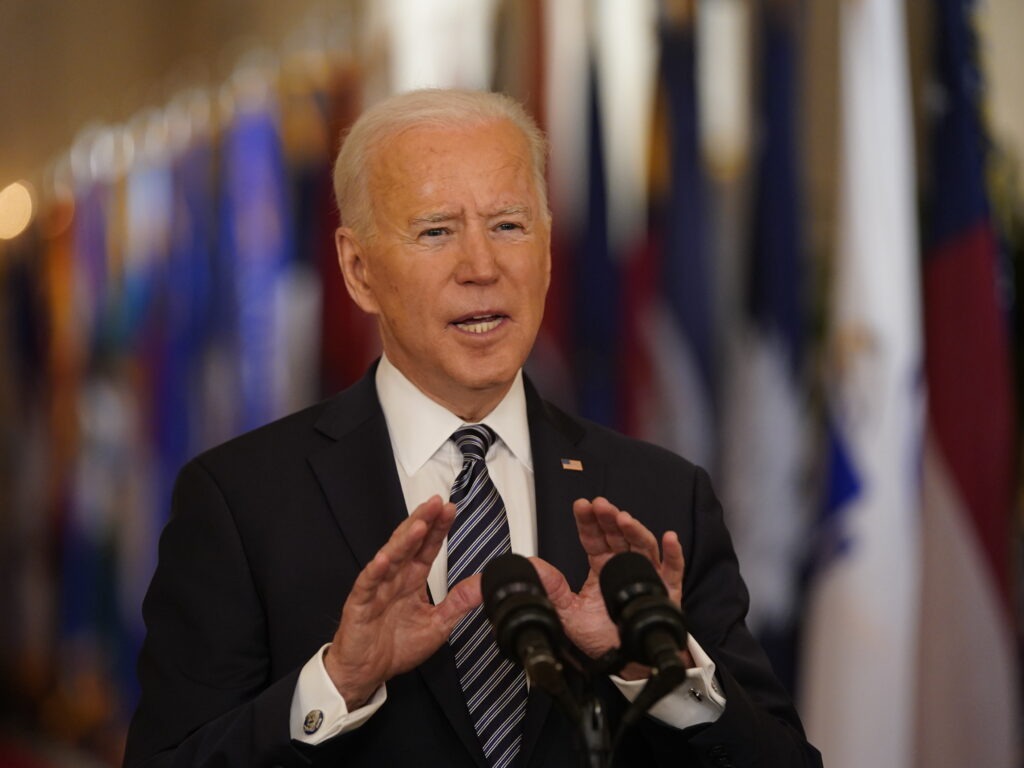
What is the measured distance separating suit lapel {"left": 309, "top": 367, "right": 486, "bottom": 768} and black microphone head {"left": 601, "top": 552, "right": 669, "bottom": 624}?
47 centimetres

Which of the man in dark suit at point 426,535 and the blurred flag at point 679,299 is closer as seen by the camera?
the man in dark suit at point 426,535

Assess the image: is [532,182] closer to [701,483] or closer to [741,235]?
[701,483]

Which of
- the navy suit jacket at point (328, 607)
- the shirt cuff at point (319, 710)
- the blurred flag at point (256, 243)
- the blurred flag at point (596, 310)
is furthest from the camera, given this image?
the blurred flag at point (256, 243)

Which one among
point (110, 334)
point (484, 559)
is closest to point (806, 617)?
point (484, 559)

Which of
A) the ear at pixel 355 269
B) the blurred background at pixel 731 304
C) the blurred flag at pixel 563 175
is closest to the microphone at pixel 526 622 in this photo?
the ear at pixel 355 269

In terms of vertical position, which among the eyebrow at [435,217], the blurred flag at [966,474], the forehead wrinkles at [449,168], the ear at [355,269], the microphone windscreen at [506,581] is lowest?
the blurred flag at [966,474]

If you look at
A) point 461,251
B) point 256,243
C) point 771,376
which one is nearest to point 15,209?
point 256,243

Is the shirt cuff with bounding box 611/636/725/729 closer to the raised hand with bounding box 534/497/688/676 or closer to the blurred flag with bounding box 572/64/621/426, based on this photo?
the raised hand with bounding box 534/497/688/676

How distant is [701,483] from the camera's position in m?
2.28

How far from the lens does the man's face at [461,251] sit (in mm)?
2141

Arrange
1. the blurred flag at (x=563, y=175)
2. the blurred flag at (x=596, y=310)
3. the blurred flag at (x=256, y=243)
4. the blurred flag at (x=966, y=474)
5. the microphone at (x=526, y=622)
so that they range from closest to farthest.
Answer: the microphone at (x=526, y=622) → the blurred flag at (x=966, y=474) → the blurred flag at (x=596, y=310) → the blurred flag at (x=563, y=175) → the blurred flag at (x=256, y=243)

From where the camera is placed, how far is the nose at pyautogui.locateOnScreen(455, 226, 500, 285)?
2117 mm

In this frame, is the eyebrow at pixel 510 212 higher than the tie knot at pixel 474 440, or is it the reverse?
the eyebrow at pixel 510 212

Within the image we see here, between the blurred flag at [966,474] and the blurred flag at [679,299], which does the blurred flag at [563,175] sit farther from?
the blurred flag at [966,474]
